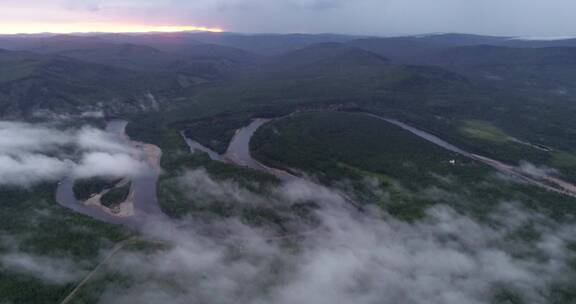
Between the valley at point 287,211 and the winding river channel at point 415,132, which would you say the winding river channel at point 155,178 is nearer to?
the winding river channel at point 415,132

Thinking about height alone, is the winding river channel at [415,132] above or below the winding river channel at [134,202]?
above

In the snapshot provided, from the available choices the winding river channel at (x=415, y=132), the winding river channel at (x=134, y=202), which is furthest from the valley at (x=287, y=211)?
the winding river channel at (x=415, y=132)

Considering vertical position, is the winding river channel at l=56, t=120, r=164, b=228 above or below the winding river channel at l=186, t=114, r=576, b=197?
below

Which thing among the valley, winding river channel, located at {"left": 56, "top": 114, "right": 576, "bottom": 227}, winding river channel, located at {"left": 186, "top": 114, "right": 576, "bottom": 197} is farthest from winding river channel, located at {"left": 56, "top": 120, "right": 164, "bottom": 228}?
winding river channel, located at {"left": 186, "top": 114, "right": 576, "bottom": 197}

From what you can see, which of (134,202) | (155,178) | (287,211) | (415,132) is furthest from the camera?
(415,132)

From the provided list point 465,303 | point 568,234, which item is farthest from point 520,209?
point 465,303

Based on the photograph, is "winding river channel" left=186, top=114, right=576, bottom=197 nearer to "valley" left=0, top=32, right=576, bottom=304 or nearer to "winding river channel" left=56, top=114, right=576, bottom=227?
"winding river channel" left=56, top=114, right=576, bottom=227

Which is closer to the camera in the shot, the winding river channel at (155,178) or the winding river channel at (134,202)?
the winding river channel at (134,202)

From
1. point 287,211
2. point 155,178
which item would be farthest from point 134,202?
point 287,211

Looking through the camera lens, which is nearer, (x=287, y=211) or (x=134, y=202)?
(x=287, y=211)

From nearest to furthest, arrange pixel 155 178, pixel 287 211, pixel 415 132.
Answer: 1. pixel 287 211
2. pixel 155 178
3. pixel 415 132

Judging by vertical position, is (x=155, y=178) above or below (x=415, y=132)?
below

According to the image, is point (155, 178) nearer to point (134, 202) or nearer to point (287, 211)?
point (134, 202)
